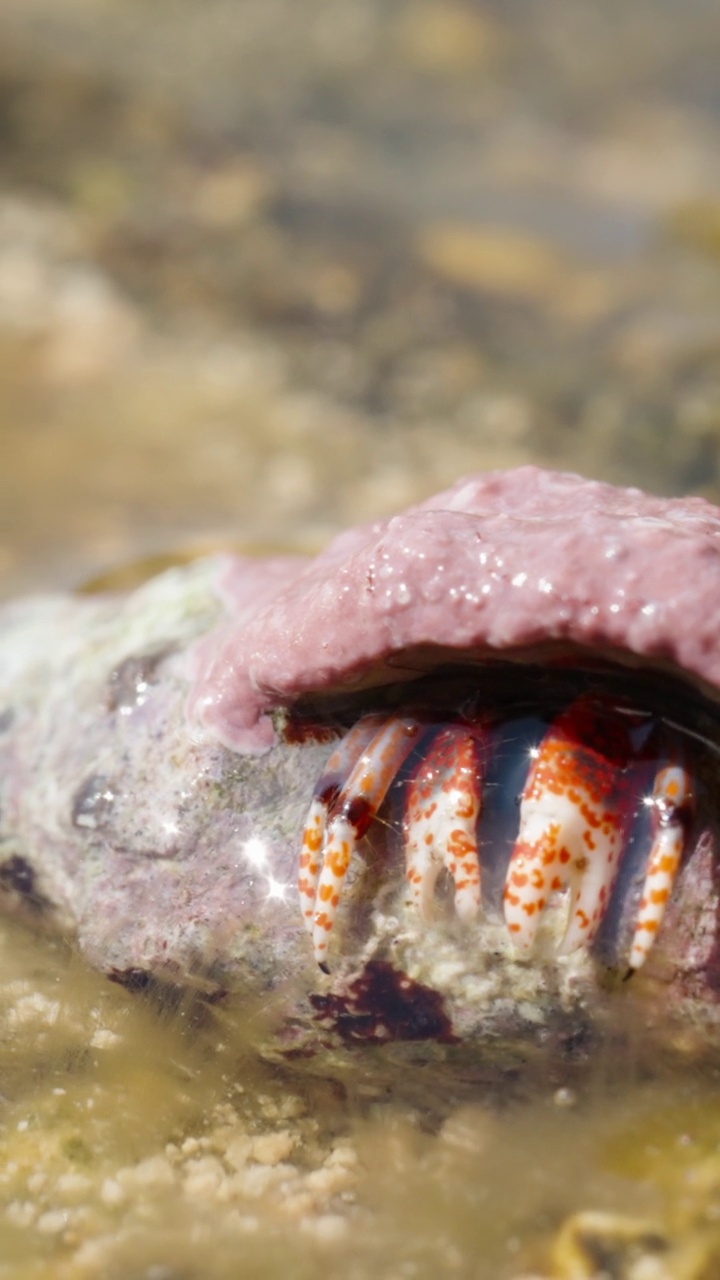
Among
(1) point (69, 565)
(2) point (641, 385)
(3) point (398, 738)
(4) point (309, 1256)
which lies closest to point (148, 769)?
(3) point (398, 738)

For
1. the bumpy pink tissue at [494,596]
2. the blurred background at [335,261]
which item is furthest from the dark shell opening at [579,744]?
the blurred background at [335,261]

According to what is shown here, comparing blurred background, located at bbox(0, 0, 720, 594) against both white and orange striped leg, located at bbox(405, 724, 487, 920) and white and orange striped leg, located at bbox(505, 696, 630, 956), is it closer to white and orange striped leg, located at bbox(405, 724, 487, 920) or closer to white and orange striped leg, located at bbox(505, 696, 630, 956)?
white and orange striped leg, located at bbox(405, 724, 487, 920)

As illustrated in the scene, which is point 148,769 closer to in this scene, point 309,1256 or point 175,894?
point 175,894

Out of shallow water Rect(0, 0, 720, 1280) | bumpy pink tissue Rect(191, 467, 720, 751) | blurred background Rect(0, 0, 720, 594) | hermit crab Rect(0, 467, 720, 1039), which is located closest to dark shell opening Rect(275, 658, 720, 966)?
hermit crab Rect(0, 467, 720, 1039)

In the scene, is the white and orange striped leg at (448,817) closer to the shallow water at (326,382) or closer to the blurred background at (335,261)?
the shallow water at (326,382)

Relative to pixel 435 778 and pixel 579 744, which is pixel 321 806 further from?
pixel 579 744

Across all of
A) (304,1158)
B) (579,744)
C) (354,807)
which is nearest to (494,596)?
(579,744)
